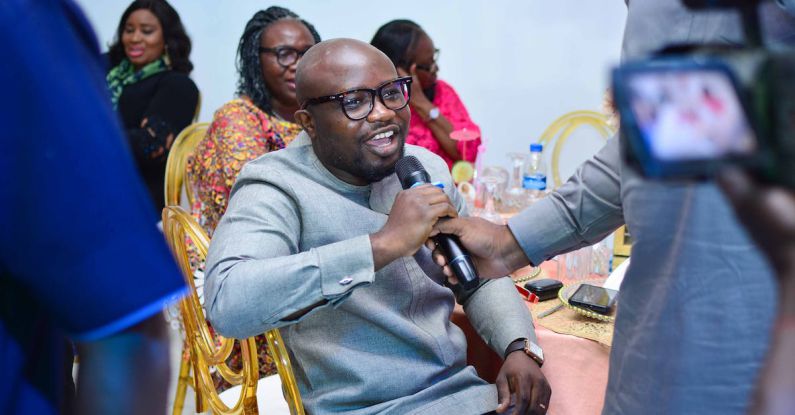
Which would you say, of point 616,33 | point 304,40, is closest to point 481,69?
point 616,33

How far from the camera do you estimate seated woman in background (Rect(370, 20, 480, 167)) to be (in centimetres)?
384

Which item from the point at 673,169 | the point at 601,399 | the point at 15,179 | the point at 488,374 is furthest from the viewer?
the point at 488,374

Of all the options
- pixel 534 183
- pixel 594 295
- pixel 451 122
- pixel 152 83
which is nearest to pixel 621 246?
pixel 594 295

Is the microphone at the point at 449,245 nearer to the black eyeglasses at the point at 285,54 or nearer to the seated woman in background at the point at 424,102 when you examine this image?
the black eyeglasses at the point at 285,54

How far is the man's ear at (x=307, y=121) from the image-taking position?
1.75m

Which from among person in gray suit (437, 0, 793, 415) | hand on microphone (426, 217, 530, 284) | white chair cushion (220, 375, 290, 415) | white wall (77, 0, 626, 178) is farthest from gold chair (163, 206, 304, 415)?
white wall (77, 0, 626, 178)

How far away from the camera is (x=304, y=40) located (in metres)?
3.03

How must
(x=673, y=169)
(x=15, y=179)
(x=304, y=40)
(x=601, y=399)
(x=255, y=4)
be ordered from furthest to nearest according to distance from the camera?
(x=255, y=4) → (x=304, y=40) → (x=601, y=399) → (x=15, y=179) → (x=673, y=169)

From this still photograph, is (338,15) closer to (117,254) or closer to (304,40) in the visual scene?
(304,40)

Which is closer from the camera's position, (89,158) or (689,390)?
(89,158)

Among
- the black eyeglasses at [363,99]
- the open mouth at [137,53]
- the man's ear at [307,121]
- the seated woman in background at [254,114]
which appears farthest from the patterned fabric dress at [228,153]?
the open mouth at [137,53]

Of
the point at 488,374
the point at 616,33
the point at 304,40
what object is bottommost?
the point at 488,374

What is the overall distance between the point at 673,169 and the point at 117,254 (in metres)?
0.50

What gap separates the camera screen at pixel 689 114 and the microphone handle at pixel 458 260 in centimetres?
96
